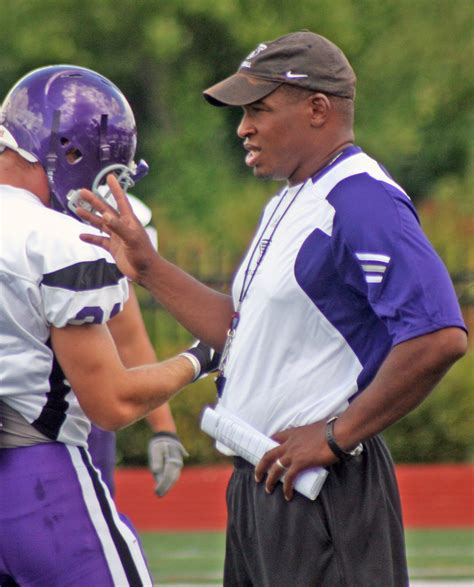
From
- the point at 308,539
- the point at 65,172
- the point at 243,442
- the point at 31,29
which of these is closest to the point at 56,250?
the point at 65,172

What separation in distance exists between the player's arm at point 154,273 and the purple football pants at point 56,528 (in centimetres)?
51

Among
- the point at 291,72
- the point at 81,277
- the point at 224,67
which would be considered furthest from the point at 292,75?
the point at 224,67

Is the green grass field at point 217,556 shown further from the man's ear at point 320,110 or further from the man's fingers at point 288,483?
the man's ear at point 320,110

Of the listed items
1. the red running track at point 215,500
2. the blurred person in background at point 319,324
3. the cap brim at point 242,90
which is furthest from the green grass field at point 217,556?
the cap brim at point 242,90

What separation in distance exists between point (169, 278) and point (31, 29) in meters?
17.5

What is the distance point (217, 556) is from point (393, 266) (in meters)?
5.25

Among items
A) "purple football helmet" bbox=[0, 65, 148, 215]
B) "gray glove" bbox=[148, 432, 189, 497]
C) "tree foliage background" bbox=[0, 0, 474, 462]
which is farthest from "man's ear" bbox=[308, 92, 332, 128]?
"tree foliage background" bbox=[0, 0, 474, 462]

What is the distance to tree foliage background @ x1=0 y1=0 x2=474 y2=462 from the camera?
20812 millimetres

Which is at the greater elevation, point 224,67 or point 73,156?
point 73,156

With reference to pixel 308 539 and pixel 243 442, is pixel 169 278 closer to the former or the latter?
pixel 243 442

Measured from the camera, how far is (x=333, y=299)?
345cm

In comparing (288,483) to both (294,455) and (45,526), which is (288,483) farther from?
(45,526)

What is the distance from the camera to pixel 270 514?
3.54 meters

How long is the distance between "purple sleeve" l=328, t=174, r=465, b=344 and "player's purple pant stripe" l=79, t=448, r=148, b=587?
794 millimetres
